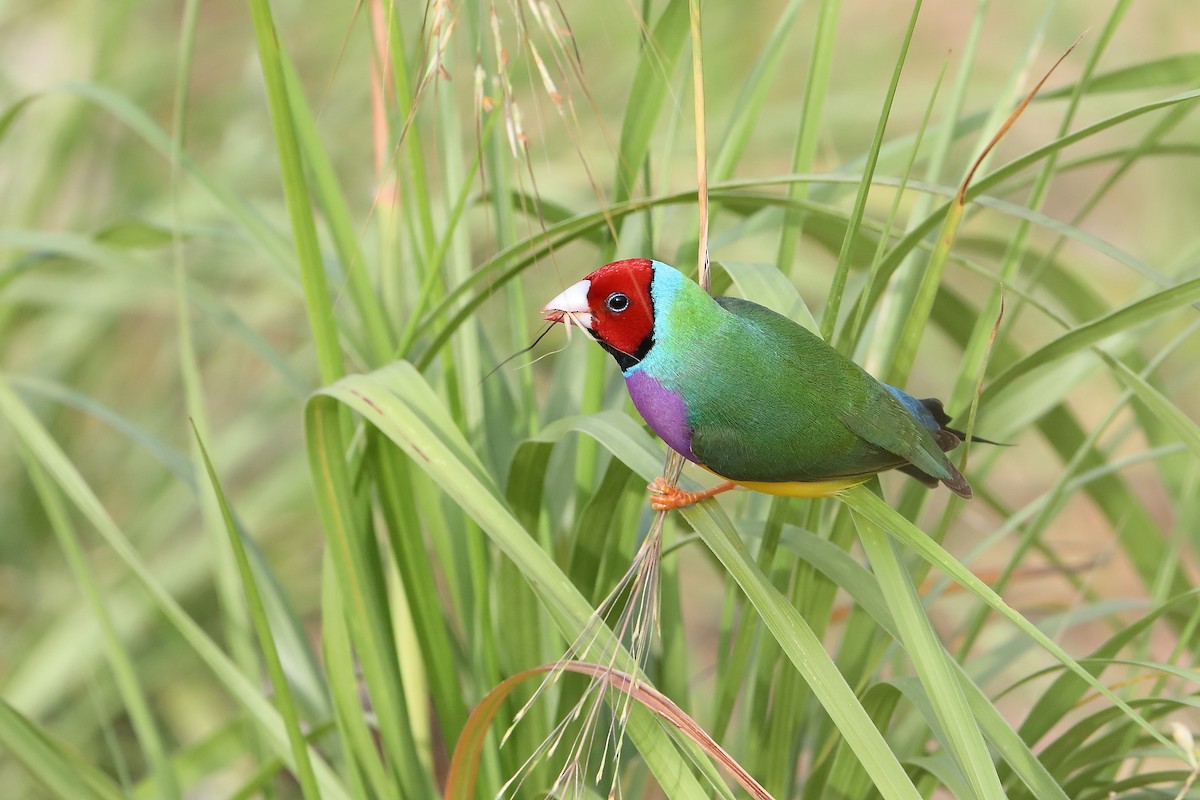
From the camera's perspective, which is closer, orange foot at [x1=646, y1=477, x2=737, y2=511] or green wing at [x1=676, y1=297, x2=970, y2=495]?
green wing at [x1=676, y1=297, x2=970, y2=495]

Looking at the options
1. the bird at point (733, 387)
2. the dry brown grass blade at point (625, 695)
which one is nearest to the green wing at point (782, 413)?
the bird at point (733, 387)

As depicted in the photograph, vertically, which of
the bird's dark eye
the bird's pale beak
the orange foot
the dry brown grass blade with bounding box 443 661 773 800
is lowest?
the dry brown grass blade with bounding box 443 661 773 800

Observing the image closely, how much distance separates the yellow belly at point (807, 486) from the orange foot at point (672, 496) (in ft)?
0.17

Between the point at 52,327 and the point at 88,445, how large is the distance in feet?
1.05

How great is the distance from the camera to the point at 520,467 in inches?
48.0

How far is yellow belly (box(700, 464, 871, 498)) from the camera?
3.23 ft

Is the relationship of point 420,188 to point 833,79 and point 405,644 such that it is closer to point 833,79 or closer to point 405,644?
point 405,644

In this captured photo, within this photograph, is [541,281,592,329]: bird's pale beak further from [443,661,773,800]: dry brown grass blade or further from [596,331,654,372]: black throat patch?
[443,661,773,800]: dry brown grass blade

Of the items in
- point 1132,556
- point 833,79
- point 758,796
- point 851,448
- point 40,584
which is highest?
point 833,79

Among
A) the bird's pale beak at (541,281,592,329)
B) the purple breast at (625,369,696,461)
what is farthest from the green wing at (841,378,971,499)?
the bird's pale beak at (541,281,592,329)

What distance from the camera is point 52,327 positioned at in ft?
9.00

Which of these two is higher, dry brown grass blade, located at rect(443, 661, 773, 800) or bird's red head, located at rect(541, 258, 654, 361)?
bird's red head, located at rect(541, 258, 654, 361)

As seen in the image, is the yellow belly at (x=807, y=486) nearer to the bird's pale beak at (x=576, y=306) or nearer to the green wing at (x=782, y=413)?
the green wing at (x=782, y=413)

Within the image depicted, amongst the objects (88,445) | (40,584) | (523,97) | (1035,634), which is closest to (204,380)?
(88,445)
